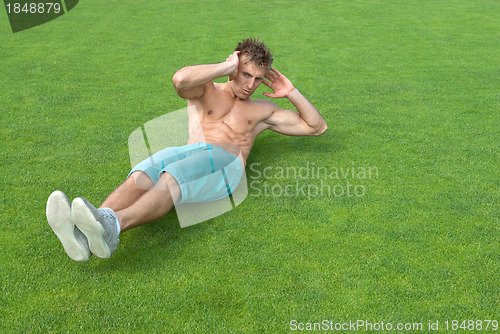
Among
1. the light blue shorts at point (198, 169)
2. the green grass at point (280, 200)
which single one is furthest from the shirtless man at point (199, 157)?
the green grass at point (280, 200)

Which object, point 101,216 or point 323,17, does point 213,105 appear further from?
point 323,17

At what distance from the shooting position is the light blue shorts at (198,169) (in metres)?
3.33

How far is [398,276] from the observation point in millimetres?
2943

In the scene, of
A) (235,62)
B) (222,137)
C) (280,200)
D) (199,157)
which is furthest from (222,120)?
(280,200)

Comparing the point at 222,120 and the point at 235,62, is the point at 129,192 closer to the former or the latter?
the point at 222,120

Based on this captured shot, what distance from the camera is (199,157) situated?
11.6ft

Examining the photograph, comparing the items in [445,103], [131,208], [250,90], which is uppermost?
[250,90]

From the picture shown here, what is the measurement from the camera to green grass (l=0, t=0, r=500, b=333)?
8.84ft

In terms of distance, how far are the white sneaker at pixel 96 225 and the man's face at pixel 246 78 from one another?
1.70 m

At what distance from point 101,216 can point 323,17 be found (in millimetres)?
9371

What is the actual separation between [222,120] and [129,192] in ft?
3.92

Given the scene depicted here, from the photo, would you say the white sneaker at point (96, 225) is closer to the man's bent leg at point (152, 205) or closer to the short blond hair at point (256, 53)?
the man's bent leg at point (152, 205)

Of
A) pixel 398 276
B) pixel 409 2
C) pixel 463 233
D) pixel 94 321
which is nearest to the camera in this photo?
pixel 94 321

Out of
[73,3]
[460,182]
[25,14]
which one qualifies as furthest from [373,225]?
[73,3]
